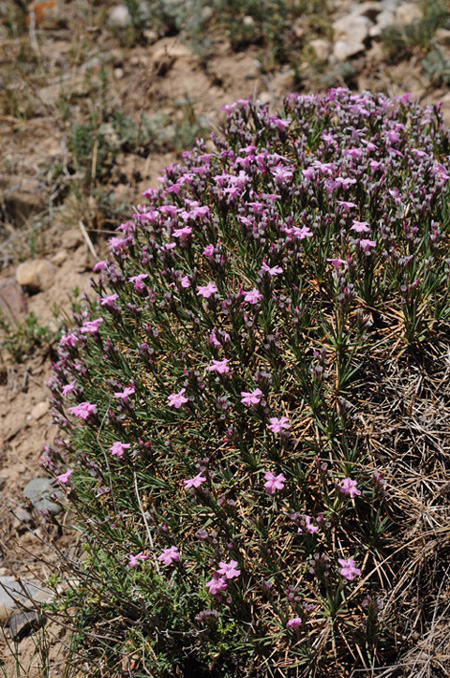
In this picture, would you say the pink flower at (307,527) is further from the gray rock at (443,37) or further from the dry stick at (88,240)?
the gray rock at (443,37)

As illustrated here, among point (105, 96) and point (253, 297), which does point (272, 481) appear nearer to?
point (253, 297)

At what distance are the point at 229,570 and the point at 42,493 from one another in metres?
2.02

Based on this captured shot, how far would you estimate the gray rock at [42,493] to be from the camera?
163 inches

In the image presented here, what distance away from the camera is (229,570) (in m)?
2.61

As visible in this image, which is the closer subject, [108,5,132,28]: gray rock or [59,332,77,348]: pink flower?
[59,332,77,348]: pink flower

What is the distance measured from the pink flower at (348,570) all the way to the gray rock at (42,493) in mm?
2209

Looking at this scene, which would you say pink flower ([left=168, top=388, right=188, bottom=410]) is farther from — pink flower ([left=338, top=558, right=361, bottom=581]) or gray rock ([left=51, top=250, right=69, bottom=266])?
gray rock ([left=51, top=250, right=69, bottom=266])

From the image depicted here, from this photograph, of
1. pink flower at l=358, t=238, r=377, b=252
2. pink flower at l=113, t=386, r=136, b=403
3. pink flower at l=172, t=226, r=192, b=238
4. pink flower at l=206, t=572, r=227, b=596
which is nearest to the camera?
pink flower at l=206, t=572, r=227, b=596

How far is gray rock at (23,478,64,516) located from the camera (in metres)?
4.13

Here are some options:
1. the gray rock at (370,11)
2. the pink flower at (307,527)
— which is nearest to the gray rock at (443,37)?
the gray rock at (370,11)

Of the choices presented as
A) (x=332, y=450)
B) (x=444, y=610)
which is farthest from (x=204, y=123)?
(x=444, y=610)

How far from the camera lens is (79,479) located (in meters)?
3.54

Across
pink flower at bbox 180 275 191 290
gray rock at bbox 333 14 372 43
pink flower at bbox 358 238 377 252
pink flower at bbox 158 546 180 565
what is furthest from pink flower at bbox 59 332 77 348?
gray rock at bbox 333 14 372 43

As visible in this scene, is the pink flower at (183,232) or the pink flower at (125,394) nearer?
the pink flower at (125,394)
